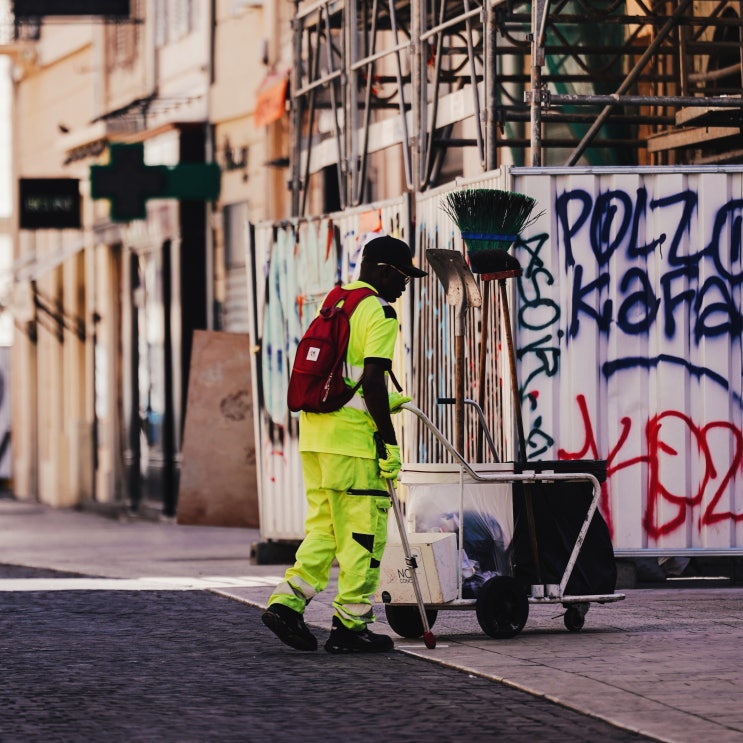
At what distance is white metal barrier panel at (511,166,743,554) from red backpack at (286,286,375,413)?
2369mm

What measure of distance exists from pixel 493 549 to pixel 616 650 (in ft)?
2.87

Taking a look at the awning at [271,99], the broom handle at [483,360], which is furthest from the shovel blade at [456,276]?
the awning at [271,99]

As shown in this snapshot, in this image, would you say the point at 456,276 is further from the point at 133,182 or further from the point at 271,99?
the point at 133,182

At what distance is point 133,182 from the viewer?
23.6m

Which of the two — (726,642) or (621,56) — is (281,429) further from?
(726,642)

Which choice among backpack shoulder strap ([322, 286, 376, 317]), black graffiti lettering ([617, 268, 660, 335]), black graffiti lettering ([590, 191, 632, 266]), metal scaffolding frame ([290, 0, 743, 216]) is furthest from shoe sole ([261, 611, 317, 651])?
metal scaffolding frame ([290, 0, 743, 216])

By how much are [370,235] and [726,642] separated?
16.7 ft

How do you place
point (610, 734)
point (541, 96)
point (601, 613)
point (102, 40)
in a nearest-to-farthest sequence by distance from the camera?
1. point (610, 734)
2. point (601, 613)
3. point (541, 96)
4. point (102, 40)

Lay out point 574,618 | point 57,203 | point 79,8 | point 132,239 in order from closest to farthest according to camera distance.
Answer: point 574,618 → point 132,239 → point 79,8 → point 57,203

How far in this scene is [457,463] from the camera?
1017 centimetres

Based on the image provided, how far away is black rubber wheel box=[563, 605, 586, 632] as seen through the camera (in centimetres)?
1046

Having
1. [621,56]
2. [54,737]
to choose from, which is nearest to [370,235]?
[621,56]

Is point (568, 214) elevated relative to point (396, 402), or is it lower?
elevated

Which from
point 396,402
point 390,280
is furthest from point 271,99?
point 396,402
